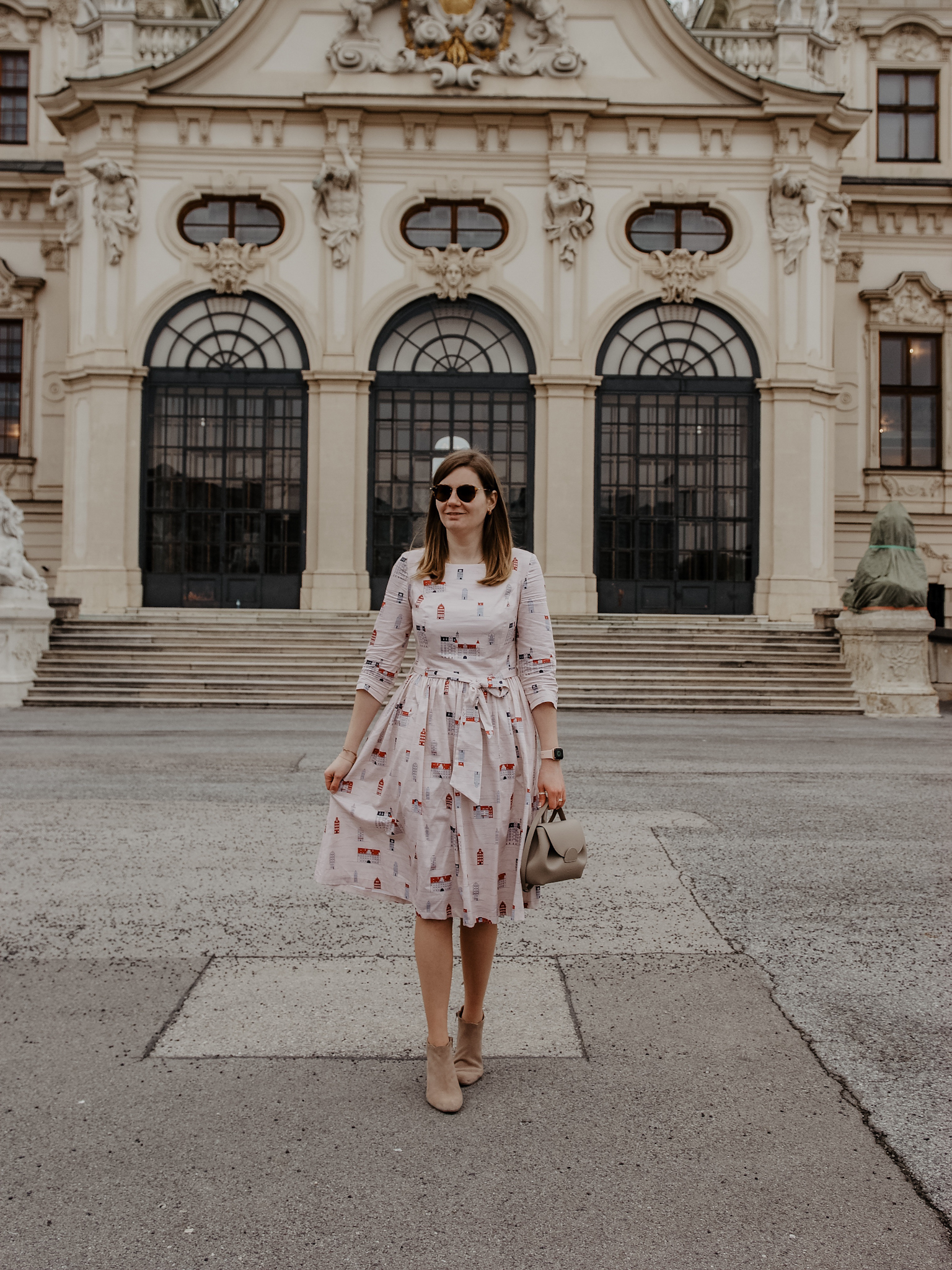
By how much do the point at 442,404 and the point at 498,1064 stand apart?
21.3 metres

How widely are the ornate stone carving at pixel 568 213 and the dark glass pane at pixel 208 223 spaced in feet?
21.9

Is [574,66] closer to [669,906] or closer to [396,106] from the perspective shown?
[396,106]

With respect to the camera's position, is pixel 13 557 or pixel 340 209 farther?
pixel 340 209

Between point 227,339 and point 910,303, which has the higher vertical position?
point 910,303

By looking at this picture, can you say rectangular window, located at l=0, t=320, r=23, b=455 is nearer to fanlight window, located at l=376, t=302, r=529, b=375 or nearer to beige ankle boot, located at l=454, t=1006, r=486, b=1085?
fanlight window, located at l=376, t=302, r=529, b=375

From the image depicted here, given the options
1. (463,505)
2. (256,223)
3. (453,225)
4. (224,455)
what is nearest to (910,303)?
(453,225)

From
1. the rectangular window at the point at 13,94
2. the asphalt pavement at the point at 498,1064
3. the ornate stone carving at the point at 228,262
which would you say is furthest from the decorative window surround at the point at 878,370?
the asphalt pavement at the point at 498,1064

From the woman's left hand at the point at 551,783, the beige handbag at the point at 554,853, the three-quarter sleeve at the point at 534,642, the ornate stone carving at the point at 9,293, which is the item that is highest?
the ornate stone carving at the point at 9,293

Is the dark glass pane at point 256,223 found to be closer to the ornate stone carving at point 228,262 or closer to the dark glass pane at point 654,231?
the ornate stone carving at point 228,262

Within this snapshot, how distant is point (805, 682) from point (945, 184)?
51.8 feet

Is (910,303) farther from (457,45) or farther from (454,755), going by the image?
(454,755)

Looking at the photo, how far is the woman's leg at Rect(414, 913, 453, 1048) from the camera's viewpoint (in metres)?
3.22

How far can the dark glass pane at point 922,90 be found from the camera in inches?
1090

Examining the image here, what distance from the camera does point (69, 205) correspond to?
23.3m
